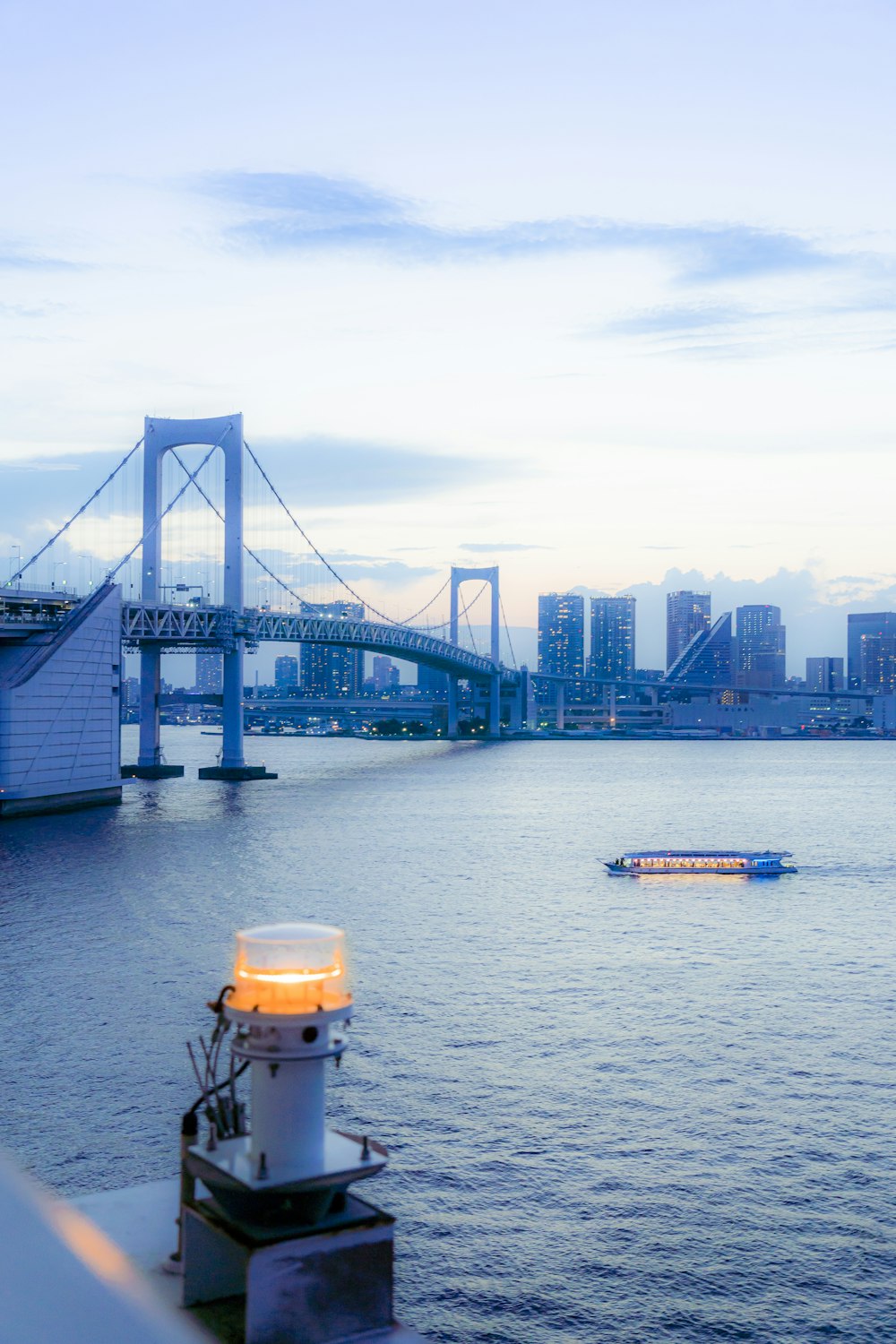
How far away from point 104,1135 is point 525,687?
85.7 m

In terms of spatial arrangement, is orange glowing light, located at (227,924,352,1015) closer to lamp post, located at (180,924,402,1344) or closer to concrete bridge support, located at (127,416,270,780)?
lamp post, located at (180,924,402,1344)

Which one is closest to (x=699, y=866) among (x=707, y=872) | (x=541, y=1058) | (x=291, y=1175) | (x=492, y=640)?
(x=707, y=872)

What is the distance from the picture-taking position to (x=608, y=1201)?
8.20 m

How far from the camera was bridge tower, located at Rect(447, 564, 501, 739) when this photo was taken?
3397 inches

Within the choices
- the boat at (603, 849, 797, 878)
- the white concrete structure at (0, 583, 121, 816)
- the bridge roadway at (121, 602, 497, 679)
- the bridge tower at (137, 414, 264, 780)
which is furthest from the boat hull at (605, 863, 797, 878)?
the bridge tower at (137, 414, 264, 780)

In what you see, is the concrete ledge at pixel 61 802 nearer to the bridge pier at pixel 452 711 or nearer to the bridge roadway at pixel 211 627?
the bridge roadway at pixel 211 627

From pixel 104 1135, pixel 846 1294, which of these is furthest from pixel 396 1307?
pixel 104 1135

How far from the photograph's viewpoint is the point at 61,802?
3139 centimetres

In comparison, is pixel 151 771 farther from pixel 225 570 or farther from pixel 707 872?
pixel 707 872

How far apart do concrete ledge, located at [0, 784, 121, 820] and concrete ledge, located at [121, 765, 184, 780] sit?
1234cm

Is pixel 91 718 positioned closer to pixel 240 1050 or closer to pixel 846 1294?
pixel 846 1294

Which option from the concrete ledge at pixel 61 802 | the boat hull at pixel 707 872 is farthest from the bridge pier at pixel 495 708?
the boat hull at pixel 707 872

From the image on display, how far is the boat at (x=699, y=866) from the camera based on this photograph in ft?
80.5

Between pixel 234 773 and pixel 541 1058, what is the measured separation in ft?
119
